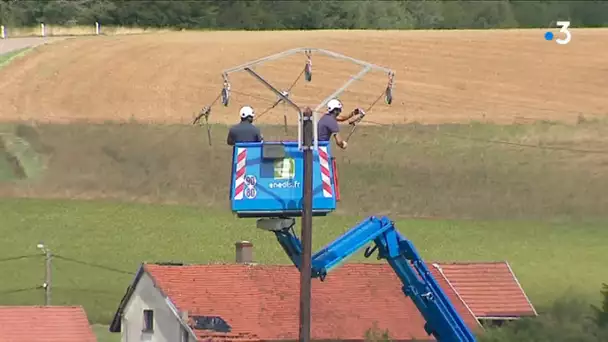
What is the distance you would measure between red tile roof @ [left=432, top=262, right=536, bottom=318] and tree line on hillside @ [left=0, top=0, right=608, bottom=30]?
121 feet

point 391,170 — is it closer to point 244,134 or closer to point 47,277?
point 47,277

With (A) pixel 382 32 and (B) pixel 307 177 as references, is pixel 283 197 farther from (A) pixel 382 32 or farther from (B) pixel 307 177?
(A) pixel 382 32

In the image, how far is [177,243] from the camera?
4744 centimetres

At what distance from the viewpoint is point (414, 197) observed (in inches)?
2036

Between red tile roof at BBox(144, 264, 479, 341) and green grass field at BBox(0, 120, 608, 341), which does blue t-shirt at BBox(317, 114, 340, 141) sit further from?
green grass field at BBox(0, 120, 608, 341)

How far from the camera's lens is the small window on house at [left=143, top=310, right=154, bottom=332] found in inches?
1497

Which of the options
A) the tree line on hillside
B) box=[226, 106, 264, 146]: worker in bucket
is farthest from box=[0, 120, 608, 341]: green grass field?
the tree line on hillside

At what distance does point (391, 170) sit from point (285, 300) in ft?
52.6

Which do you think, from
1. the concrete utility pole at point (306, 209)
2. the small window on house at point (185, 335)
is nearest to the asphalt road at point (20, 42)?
the small window on house at point (185, 335)

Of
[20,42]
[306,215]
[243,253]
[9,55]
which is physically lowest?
[20,42]

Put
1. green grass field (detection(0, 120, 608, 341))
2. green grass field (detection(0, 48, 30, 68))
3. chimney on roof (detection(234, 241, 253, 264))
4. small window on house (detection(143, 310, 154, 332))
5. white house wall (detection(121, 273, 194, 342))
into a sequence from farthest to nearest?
green grass field (detection(0, 48, 30, 68)), green grass field (detection(0, 120, 608, 341)), chimney on roof (detection(234, 241, 253, 264)), small window on house (detection(143, 310, 154, 332)), white house wall (detection(121, 273, 194, 342))

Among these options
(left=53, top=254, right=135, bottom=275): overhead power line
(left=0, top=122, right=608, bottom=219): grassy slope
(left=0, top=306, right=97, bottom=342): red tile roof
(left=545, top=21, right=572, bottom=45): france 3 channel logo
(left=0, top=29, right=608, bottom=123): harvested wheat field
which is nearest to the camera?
(left=0, top=306, right=97, bottom=342): red tile roof

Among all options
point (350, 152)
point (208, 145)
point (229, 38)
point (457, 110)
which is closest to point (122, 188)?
point (208, 145)

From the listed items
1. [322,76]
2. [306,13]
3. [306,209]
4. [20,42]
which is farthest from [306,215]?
[306,13]
